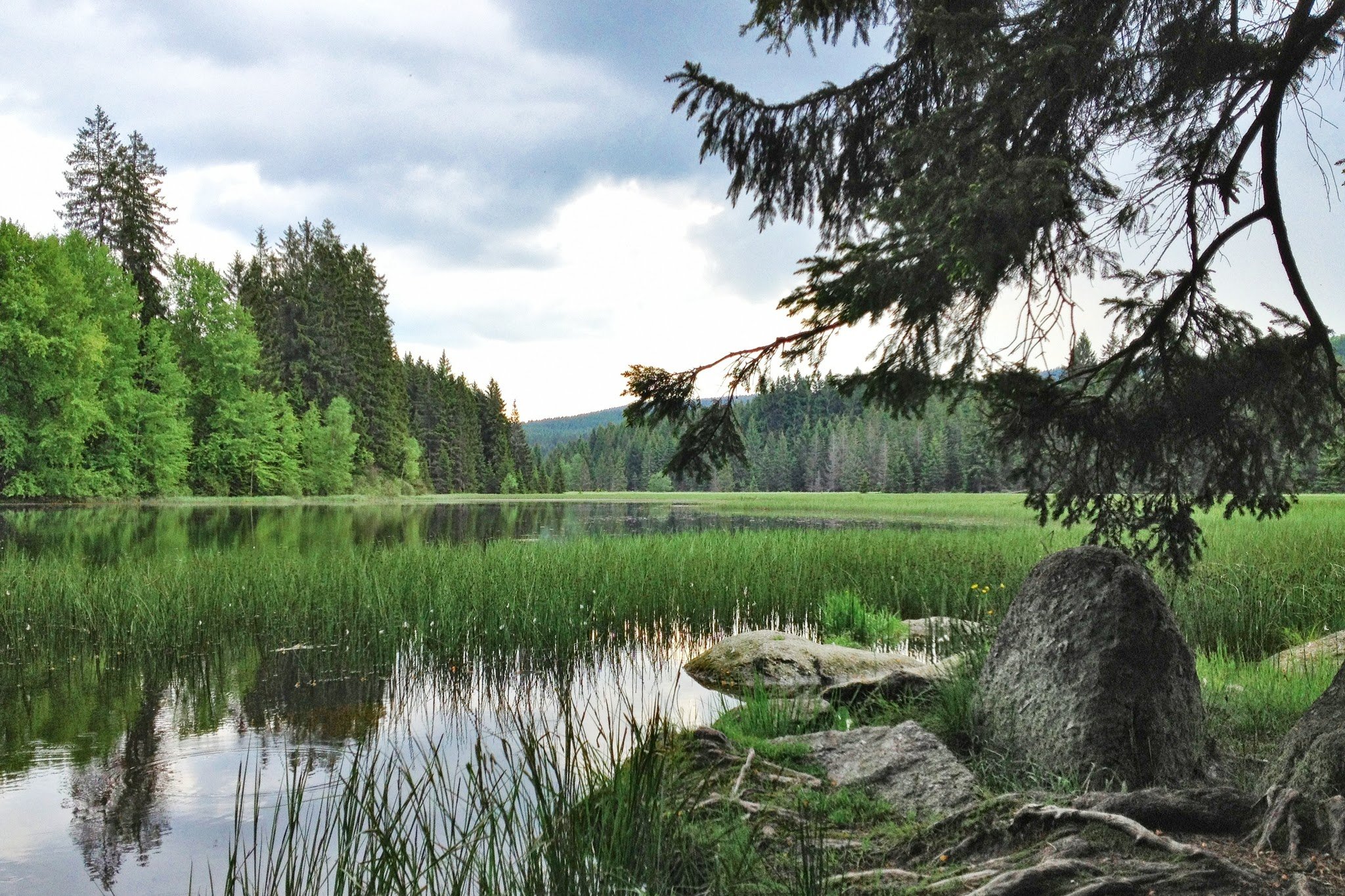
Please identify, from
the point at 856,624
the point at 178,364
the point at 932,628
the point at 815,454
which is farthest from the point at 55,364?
the point at 815,454

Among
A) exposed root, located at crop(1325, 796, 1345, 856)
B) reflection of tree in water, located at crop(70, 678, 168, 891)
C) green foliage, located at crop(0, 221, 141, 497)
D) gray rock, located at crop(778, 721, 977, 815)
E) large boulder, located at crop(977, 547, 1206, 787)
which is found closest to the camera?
exposed root, located at crop(1325, 796, 1345, 856)

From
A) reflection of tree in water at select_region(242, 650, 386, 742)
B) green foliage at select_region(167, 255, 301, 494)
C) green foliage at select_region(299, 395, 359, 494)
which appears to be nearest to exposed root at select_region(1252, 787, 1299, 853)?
reflection of tree in water at select_region(242, 650, 386, 742)

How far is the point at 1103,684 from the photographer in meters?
4.05

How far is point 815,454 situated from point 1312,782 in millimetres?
102584

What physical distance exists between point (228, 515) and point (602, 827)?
33081 mm

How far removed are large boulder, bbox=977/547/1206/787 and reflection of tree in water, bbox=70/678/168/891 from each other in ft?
15.2

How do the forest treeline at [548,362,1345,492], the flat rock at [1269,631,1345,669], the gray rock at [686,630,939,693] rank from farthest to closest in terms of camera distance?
the forest treeline at [548,362,1345,492] → the gray rock at [686,630,939,693] → the flat rock at [1269,631,1345,669]

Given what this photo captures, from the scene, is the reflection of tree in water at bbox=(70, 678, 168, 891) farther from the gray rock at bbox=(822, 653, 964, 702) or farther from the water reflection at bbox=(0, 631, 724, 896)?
the gray rock at bbox=(822, 653, 964, 702)

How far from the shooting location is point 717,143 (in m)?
5.60

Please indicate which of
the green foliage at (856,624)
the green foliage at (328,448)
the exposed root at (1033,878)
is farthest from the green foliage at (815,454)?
the exposed root at (1033,878)

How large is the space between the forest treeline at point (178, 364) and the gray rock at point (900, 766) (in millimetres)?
35740

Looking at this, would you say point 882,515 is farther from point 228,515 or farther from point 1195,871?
point 1195,871

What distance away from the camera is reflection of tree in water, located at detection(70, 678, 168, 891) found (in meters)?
4.40

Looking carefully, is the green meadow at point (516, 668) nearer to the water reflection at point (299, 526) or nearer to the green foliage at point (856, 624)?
the green foliage at point (856, 624)
